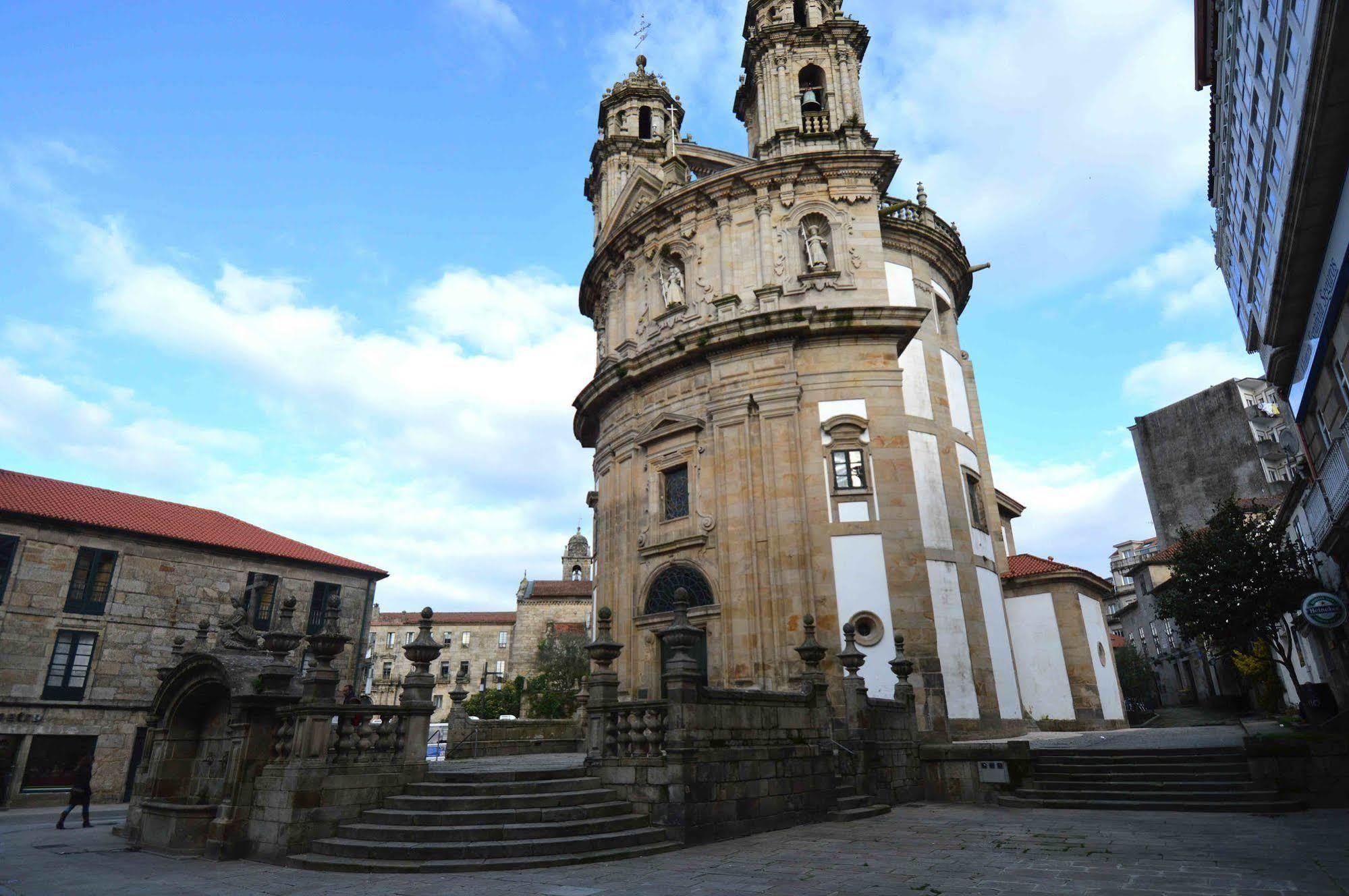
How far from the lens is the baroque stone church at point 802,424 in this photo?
18.2m

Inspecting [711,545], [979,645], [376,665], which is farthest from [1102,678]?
[376,665]

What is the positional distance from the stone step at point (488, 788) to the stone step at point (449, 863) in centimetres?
153

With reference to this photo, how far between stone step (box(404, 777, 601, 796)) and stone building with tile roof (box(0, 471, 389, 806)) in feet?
46.9

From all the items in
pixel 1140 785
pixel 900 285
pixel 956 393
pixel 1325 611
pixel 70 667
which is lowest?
pixel 1140 785

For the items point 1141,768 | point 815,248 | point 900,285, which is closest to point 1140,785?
point 1141,768

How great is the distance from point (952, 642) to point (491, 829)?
1242 cm

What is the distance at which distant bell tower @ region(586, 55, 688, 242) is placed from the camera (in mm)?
29719

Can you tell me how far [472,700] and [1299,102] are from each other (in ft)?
189

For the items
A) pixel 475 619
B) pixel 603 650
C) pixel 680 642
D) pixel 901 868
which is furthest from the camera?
pixel 475 619

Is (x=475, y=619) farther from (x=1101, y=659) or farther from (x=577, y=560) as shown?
(x=1101, y=659)

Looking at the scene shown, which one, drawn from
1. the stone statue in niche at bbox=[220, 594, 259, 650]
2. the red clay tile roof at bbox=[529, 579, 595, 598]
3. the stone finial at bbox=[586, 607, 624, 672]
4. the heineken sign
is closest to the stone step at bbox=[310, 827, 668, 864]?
the stone finial at bbox=[586, 607, 624, 672]

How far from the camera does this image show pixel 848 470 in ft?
63.3

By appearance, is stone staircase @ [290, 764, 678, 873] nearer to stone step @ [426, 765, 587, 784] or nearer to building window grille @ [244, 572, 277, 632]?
stone step @ [426, 765, 587, 784]

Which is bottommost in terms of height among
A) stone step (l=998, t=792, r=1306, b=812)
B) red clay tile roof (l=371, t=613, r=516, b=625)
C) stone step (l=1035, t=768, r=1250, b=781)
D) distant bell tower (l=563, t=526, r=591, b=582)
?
stone step (l=998, t=792, r=1306, b=812)
